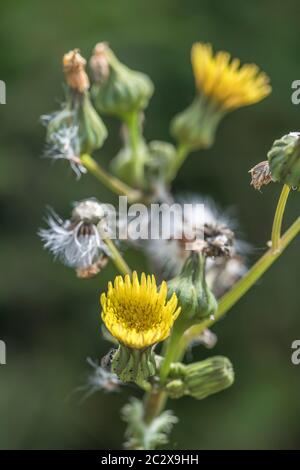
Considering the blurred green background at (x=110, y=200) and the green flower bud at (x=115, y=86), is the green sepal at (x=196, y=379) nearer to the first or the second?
the green flower bud at (x=115, y=86)

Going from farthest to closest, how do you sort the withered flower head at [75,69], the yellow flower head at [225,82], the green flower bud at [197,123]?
the green flower bud at [197,123]
the yellow flower head at [225,82]
the withered flower head at [75,69]

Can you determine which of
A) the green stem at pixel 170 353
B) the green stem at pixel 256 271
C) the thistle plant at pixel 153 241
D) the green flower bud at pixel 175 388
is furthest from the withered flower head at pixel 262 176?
the green flower bud at pixel 175 388

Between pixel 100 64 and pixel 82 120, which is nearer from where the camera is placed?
pixel 82 120

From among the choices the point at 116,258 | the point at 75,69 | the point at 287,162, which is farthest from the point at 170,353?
the point at 75,69

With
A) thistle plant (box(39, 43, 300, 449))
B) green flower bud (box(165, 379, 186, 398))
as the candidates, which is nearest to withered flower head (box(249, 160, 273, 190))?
thistle plant (box(39, 43, 300, 449))

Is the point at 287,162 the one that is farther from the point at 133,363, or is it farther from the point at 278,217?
the point at 133,363

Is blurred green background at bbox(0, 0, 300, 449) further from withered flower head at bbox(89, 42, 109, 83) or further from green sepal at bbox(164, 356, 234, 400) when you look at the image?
green sepal at bbox(164, 356, 234, 400)
